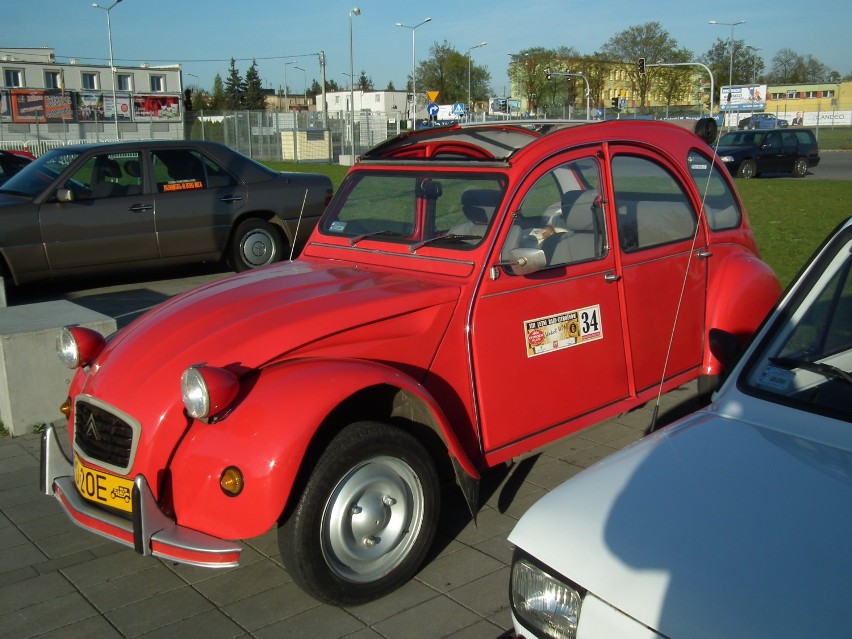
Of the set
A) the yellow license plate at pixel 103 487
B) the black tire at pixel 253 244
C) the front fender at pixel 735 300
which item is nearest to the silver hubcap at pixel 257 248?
the black tire at pixel 253 244

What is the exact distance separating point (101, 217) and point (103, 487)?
23.4 feet

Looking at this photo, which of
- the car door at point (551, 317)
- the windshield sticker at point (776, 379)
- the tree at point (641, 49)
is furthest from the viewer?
the tree at point (641, 49)

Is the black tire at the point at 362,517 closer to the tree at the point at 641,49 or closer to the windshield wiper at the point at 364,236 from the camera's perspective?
the windshield wiper at the point at 364,236

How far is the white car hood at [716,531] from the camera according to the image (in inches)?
74.2

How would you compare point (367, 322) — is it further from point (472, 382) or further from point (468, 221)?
point (468, 221)

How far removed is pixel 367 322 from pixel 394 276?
1.97 feet

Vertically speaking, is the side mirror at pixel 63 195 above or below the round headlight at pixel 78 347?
above

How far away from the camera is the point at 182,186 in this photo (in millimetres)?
10547

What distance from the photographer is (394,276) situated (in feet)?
14.1

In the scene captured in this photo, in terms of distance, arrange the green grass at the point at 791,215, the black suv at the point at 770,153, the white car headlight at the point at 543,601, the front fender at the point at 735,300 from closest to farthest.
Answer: the white car headlight at the point at 543,601, the front fender at the point at 735,300, the green grass at the point at 791,215, the black suv at the point at 770,153

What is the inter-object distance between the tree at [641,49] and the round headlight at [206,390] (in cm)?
5589

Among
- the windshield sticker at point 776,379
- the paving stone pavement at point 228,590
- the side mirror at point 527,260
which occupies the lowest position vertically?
the paving stone pavement at point 228,590

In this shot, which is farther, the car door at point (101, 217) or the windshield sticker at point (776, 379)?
the car door at point (101, 217)

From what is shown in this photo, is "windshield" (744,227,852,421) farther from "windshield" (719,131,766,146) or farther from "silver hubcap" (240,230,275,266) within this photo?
"windshield" (719,131,766,146)
